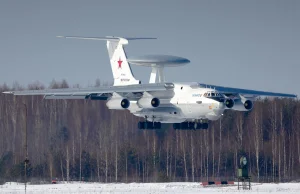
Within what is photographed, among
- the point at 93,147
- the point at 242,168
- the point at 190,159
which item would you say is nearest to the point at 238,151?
the point at 190,159

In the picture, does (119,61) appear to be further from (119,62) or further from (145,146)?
(145,146)

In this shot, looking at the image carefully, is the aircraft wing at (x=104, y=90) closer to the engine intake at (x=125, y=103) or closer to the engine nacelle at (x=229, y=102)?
the engine intake at (x=125, y=103)

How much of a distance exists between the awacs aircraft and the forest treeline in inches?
345

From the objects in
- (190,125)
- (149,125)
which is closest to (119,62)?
(149,125)

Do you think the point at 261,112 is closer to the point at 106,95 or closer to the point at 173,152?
the point at 173,152

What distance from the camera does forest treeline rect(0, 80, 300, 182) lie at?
72562 millimetres

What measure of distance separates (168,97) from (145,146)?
1370cm

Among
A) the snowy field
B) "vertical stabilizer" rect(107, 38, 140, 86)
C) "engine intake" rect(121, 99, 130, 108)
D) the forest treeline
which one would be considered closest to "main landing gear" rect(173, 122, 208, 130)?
the snowy field

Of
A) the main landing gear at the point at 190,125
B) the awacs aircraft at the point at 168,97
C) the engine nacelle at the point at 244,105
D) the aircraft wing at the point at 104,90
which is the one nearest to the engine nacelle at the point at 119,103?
the awacs aircraft at the point at 168,97

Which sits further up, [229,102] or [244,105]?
[229,102]

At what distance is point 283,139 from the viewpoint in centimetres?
7612

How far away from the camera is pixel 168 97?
201 feet

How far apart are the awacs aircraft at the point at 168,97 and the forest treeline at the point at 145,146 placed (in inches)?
345

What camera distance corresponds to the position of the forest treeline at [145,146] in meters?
72.6
